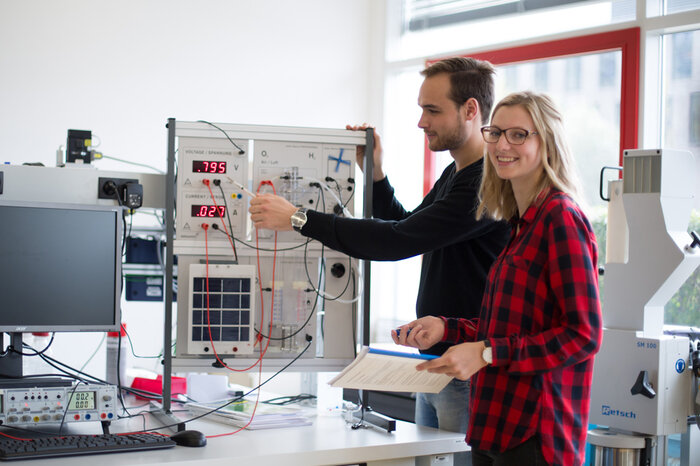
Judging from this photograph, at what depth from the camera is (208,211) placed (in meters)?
2.19

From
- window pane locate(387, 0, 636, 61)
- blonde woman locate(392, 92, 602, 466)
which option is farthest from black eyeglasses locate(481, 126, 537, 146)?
window pane locate(387, 0, 636, 61)

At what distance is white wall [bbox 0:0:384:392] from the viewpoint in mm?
4383

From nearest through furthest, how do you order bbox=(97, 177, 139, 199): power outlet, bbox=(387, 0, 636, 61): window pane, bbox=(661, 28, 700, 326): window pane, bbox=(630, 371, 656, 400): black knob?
1. bbox=(97, 177, 139, 199): power outlet
2. bbox=(630, 371, 656, 400): black knob
3. bbox=(661, 28, 700, 326): window pane
4. bbox=(387, 0, 636, 61): window pane

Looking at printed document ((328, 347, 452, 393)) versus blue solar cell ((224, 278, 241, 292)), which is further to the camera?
blue solar cell ((224, 278, 241, 292))

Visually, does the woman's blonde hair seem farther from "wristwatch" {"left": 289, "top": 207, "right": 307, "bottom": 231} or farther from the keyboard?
the keyboard

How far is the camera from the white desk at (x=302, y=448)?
5.48 ft

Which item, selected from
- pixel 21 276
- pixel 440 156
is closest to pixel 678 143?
pixel 440 156

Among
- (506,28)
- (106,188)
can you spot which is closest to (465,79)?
(106,188)

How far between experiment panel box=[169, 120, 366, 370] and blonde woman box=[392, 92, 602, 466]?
0.71 meters

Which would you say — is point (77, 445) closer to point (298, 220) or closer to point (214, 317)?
point (214, 317)

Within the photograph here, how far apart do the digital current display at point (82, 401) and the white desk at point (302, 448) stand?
11 cm

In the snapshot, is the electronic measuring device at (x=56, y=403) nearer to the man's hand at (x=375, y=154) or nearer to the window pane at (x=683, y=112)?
the man's hand at (x=375, y=154)

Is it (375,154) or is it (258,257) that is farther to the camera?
(375,154)

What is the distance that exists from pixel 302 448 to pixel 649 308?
1.66 metres
